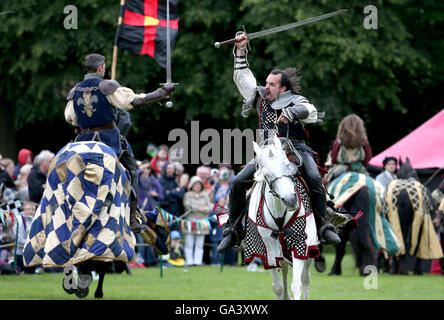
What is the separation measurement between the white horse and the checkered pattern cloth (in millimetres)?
1793

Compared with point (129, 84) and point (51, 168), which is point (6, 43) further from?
point (51, 168)

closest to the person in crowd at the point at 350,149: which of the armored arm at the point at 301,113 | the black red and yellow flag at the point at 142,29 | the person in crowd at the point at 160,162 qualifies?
the person in crowd at the point at 160,162

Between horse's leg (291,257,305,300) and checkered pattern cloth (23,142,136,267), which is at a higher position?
checkered pattern cloth (23,142,136,267)

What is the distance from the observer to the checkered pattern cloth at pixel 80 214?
33.9 feet

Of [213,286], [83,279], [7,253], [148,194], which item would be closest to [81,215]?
[83,279]

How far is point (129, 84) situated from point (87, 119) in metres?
13.0

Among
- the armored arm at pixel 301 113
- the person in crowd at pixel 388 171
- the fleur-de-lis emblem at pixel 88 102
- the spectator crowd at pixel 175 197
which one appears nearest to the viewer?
the armored arm at pixel 301 113

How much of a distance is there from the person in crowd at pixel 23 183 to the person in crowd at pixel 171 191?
2.77m

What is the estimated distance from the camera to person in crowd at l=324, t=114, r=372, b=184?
15.3m

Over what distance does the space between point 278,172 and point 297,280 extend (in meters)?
1.12

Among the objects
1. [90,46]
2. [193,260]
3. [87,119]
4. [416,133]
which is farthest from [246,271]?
[90,46]

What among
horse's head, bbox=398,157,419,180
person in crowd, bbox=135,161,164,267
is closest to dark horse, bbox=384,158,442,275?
horse's head, bbox=398,157,419,180

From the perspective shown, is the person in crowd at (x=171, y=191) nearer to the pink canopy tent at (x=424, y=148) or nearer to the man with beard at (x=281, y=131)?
the pink canopy tent at (x=424, y=148)

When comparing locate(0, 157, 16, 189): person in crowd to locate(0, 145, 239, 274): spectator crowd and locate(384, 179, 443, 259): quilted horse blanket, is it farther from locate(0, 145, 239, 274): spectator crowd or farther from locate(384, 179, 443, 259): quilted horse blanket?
locate(384, 179, 443, 259): quilted horse blanket
